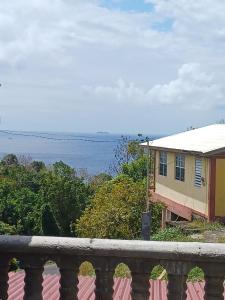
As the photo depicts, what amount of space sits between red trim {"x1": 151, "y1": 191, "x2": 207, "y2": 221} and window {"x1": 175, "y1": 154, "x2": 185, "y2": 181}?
134cm

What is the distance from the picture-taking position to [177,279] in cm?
365

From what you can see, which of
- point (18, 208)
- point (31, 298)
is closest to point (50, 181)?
point (18, 208)

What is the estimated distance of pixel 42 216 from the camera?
41969mm

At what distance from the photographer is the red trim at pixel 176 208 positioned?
25.3 m

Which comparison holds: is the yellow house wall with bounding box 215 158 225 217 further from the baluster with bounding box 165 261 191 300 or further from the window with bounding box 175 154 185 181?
the baluster with bounding box 165 261 191 300

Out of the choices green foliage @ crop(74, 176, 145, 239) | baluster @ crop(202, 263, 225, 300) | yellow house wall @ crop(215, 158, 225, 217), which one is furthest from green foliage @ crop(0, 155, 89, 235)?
baluster @ crop(202, 263, 225, 300)

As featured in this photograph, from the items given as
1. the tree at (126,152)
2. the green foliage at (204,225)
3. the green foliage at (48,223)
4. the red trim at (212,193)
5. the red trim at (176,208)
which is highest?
the tree at (126,152)

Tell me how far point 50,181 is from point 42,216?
3.58 metres

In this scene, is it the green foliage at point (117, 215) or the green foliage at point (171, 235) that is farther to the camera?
the green foliage at point (117, 215)

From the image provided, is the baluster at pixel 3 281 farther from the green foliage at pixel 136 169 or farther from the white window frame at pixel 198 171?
the green foliage at pixel 136 169

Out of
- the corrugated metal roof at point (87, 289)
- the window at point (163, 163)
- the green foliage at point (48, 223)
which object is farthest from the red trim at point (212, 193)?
the green foliage at point (48, 223)

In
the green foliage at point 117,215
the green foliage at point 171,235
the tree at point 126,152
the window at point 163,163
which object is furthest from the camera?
the tree at point 126,152

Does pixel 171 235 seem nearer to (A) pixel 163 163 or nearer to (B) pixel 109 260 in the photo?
(A) pixel 163 163

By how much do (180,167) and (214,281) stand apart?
75.7ft
